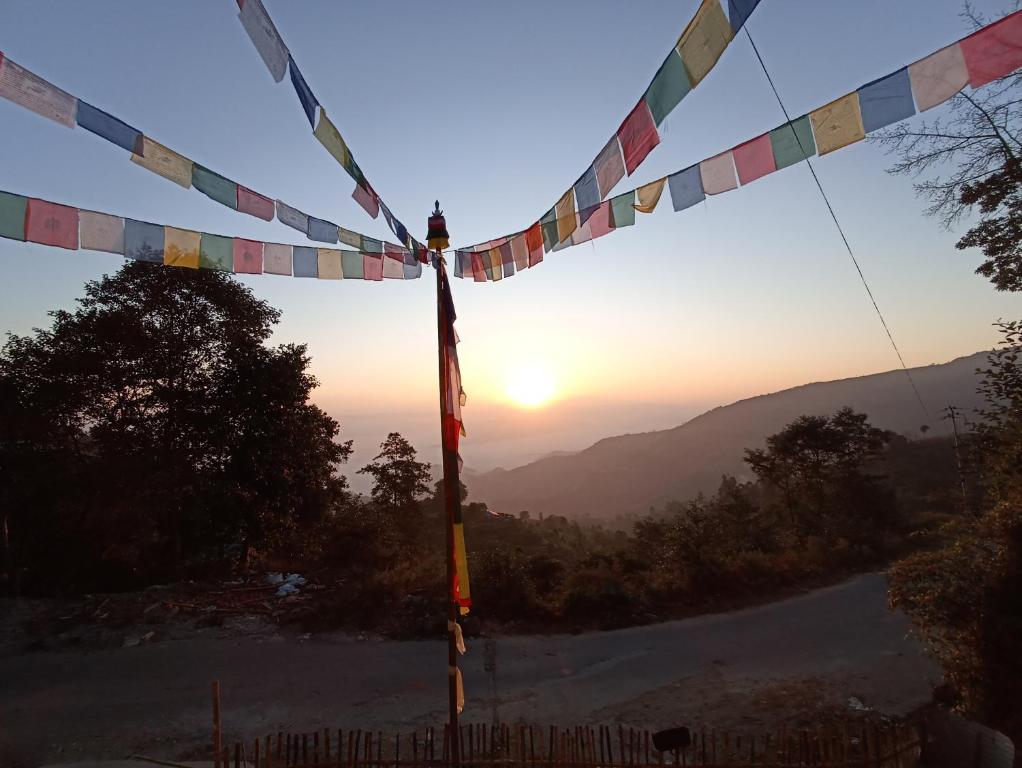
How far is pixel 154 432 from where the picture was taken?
15180 millimetres

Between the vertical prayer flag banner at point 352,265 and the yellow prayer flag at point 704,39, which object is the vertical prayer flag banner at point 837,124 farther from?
the vertical prayer flag banner at point 352,265

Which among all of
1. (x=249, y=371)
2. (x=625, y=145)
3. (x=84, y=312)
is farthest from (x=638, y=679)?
(x=84, y=312)

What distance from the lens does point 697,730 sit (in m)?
7.44

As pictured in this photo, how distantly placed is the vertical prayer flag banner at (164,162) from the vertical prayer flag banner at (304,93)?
1.39 metres

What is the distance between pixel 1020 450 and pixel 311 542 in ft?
55.2

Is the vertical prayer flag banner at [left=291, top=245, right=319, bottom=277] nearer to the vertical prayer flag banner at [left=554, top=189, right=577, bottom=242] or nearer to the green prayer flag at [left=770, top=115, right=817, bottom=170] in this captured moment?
the vertical prayer flag banner at [left=554, top=189, right=577, bottom=242]

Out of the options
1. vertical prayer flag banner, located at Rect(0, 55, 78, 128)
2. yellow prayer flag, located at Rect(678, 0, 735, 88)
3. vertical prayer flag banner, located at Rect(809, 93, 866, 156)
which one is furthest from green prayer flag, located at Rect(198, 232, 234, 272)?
vertical prayer flag banner, located at Rect(809, 93, 866, 156)

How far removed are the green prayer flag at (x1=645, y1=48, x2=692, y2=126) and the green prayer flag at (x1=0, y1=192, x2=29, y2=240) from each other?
16.3 feet

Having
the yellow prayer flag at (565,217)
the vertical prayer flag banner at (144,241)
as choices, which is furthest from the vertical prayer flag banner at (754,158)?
the vertical prayer flag banner at (144,241)

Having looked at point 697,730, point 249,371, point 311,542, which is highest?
point 249,371

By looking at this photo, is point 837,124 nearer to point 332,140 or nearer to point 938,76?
point 938,76

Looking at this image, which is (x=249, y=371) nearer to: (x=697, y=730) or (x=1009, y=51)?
(x=697, y=730)

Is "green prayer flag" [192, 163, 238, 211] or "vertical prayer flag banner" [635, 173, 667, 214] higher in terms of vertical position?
"green prayer flag" [192, 163, 238, 211]

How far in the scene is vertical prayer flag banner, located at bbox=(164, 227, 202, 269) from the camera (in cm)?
520
